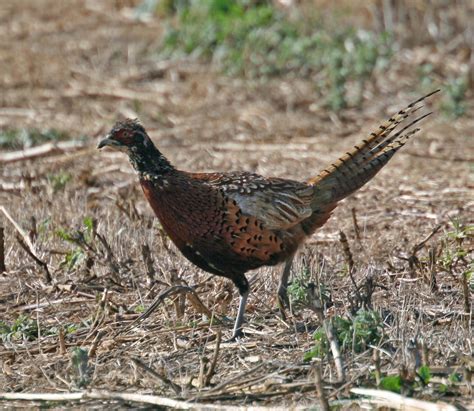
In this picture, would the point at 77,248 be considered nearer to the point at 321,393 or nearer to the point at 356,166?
the point at 356,166

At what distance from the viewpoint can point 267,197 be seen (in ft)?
22.5

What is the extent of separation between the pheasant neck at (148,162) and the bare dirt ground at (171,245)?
0.78 m

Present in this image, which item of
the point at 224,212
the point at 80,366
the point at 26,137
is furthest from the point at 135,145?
the point at 26,137

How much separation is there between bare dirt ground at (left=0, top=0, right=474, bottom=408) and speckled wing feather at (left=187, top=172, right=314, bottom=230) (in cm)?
39

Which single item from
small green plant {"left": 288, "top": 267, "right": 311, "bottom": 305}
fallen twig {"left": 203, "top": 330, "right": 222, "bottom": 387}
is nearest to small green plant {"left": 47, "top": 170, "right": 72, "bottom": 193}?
small green plant {"left": 288, "top": 267, "right": 311, "bottom": 305}

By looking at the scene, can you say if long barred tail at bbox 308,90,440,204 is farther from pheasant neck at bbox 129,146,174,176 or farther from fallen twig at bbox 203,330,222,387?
fallen twig at bbox 203,330,222,387

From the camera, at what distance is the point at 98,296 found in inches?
290

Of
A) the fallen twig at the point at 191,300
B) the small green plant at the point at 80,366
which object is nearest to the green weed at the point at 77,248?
the fallen twig at the point at 191,300

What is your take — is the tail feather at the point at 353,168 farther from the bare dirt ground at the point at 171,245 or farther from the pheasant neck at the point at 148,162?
the pheasant neck at the point at 148,162

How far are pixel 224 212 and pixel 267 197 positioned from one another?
380mm

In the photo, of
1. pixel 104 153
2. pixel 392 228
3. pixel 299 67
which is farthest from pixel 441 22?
pixel 392 228

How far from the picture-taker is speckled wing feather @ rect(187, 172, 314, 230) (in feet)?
22.1

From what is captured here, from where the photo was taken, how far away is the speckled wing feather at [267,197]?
22.1 ft

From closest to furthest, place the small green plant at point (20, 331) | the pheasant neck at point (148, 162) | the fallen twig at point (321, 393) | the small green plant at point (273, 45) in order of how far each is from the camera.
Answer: the fallen twig at point (321, 393)
the pheasant neck at point (148, 162)
the small green plant at point (20, 331)
the small green plant at point (273, 45)
